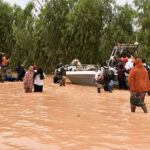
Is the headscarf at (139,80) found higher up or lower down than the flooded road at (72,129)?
higher up

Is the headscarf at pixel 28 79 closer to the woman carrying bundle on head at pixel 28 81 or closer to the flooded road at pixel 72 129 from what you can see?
the woman carrying bundle on head at pixel 28 81

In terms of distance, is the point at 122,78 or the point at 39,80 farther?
the point at 122,78

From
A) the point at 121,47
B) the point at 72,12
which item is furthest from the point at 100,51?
the point at 121,47

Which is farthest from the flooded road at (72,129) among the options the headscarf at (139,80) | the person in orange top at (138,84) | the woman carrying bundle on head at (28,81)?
the woman carrying bundle on head at (28,81)

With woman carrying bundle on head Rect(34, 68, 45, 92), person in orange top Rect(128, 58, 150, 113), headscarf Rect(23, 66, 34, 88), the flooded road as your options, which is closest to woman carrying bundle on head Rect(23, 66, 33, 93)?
headscarf Rect(23, 66, 34, 88)

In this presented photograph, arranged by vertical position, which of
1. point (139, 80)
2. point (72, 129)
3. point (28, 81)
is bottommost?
point (72, 129)

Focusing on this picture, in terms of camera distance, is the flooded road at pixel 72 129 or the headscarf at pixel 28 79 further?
the headscarf at pixel 28 79

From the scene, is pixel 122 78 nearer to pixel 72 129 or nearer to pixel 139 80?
pixel 139 80

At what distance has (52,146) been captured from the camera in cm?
524

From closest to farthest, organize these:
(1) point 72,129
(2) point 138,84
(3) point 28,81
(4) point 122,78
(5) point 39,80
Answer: (1) point 72,129 < (2) point 138,84 < (3) point 28,81 < (5) point 39,80 < (4) point 122,78

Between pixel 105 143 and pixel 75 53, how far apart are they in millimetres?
23484

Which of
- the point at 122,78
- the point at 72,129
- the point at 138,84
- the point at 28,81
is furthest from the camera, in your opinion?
the point at 122,78

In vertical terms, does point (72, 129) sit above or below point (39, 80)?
below

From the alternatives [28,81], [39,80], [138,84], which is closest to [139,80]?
[138,84]
